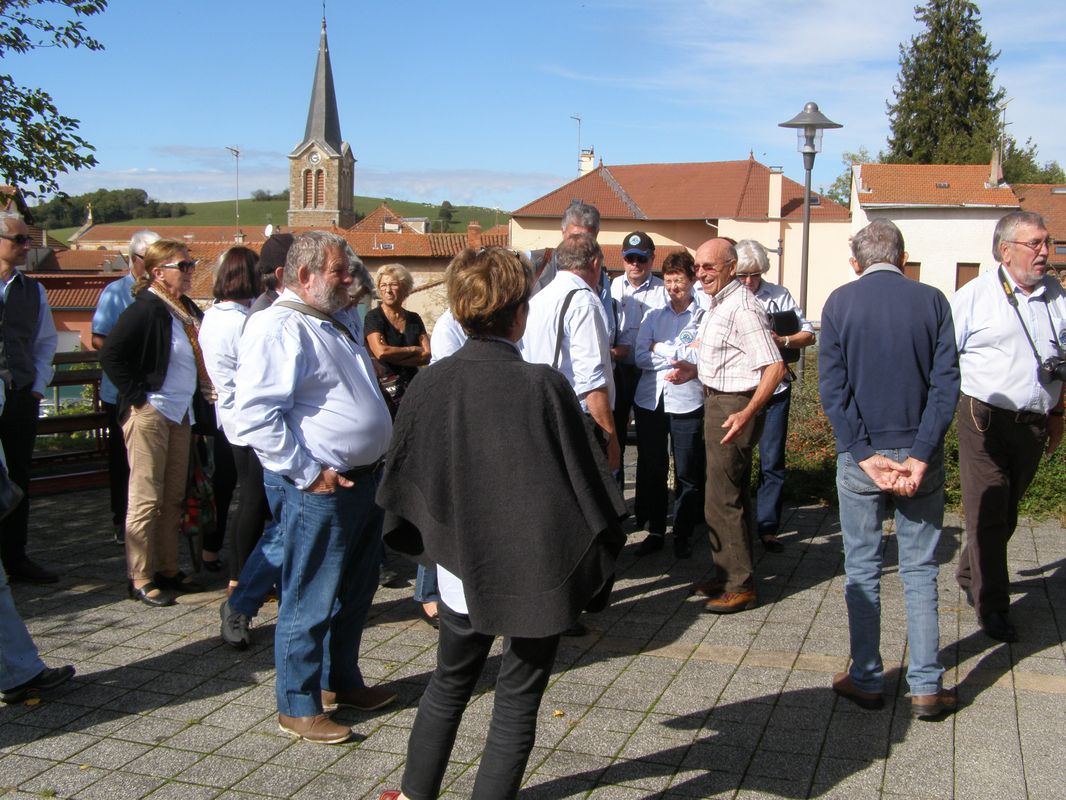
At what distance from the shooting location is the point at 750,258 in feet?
21.7

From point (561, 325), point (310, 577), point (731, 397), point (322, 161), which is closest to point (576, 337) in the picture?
point (561, 325)

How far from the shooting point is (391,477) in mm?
3035

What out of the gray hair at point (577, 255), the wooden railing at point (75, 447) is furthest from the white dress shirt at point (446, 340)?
the wooden railing at point (75, 447)

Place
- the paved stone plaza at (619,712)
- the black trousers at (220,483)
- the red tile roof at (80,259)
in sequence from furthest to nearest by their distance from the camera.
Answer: the red tile roof at (80,259) → the black trousers at (220,483) → the paved stone plaza at (619,712)

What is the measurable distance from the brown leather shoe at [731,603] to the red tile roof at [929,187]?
119 feet

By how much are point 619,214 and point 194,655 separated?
2357 inches

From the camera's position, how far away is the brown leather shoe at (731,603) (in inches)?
213

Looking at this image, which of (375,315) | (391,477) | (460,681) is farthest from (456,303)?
(375,315)

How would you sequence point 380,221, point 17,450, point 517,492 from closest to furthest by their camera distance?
point 517,492 → point 17,450 → point 380,221

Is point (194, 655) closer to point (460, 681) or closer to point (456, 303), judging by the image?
point (460, 681)

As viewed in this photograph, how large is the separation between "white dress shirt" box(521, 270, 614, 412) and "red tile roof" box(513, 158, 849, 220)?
5349cm

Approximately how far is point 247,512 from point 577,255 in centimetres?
219

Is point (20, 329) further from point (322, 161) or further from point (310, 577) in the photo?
point (322, 161)

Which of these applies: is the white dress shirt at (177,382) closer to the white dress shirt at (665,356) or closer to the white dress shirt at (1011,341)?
the white dress shirt at (665,356)
